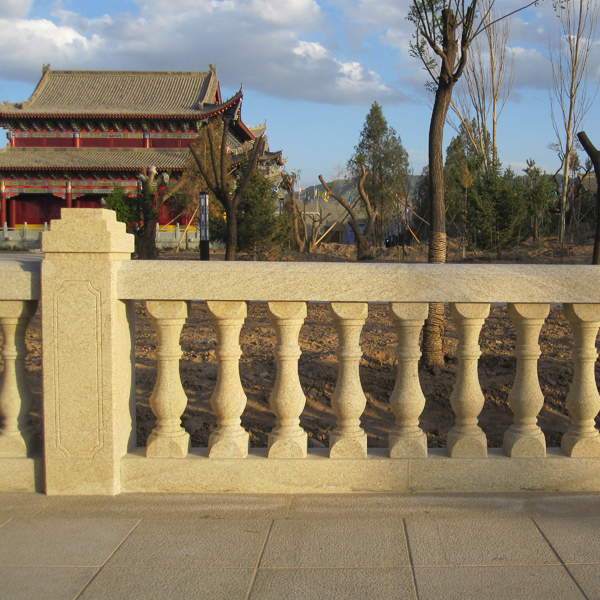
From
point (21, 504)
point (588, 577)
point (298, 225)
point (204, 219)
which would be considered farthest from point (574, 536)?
point (298, 225)

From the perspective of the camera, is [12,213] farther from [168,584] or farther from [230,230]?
[168,584]

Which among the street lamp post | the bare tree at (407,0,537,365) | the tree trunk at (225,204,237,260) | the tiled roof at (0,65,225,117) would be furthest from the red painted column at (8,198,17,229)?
the bare tree at (407,0,537,365)

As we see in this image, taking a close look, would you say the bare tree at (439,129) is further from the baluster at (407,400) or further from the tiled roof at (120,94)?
the tiled roof at (120,94)

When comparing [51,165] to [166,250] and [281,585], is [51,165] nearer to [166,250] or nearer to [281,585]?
[166,250]

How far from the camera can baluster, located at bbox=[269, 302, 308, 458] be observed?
2.75 metres

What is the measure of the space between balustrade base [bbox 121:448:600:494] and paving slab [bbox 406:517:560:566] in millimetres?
281

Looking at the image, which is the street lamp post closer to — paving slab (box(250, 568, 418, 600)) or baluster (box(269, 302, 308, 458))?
baluster (box(269, 302, 308, 458))

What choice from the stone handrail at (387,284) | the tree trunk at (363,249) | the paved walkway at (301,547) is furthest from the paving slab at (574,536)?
the tree trunk at (363,249)

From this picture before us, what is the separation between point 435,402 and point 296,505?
8.22 feet

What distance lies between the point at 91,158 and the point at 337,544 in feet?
111

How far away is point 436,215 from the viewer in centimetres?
544

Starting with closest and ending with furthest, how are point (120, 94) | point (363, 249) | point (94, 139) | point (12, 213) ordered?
1. point (363, 249)
2. point (12, 213)
3. point (94, 139)
4. point (120, 94)

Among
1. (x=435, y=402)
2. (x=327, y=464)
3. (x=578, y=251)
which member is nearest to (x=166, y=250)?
(x=578, y=251)

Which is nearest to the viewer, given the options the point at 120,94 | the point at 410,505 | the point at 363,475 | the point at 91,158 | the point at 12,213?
the point at 410,505
